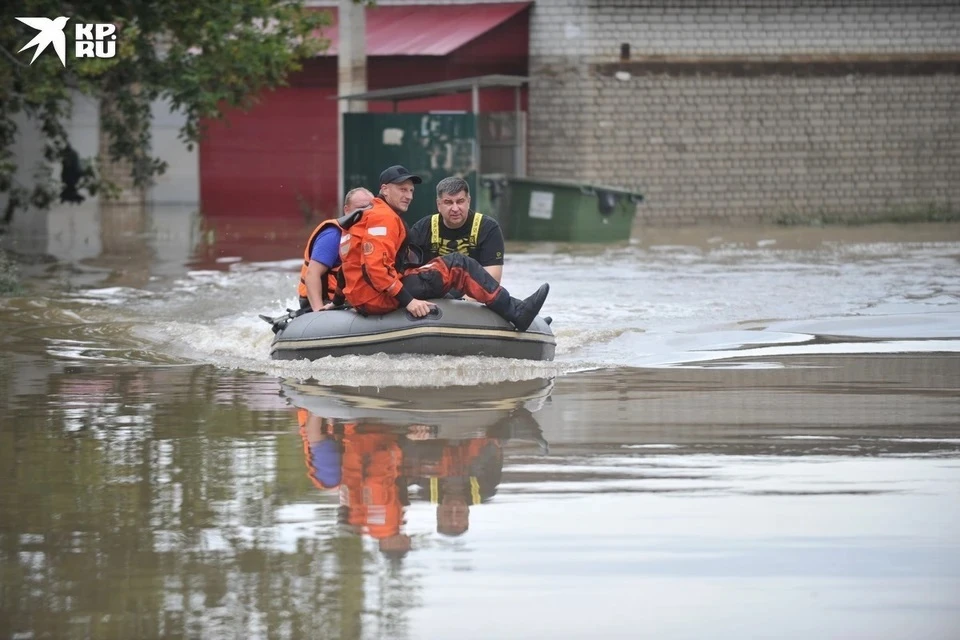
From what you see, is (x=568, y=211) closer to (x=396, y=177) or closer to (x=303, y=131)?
(x=303, y=131)

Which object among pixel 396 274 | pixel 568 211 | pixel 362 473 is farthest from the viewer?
pixel 568 211

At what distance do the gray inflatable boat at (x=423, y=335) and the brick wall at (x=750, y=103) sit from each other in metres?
16.4

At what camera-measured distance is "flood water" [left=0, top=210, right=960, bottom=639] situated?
547cm

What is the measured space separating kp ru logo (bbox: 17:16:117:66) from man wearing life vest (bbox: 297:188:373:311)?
6.88 m

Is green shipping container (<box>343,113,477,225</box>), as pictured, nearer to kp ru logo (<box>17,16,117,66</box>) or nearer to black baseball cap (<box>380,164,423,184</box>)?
kp ru logo (<box>17,16,117,66</box>)

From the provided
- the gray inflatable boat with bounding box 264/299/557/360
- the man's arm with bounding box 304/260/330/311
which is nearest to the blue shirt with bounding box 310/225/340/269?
the man's arm with bounding box 304/260/330/311

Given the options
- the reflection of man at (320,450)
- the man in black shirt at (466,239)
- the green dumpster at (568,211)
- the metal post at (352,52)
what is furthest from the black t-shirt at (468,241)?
the metal post at (352,52)

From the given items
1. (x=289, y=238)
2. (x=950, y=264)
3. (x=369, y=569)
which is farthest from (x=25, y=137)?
(x=369, y=569)

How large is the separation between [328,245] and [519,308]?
1.49m

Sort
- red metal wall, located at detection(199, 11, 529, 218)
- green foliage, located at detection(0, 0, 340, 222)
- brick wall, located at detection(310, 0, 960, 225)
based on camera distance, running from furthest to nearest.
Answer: red metal wall, located at detection(199, 11, 529, 218) < brick wall, located at detection(310, 0, 960, 225) < green foliage, located at detection(0, 0, 340, 222)

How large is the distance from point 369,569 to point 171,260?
16713 mm

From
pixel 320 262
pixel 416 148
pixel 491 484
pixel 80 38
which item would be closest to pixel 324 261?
pixel 320 262

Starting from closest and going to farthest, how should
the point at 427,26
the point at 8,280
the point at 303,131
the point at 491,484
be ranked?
1. the point at 491,484
2. the point at 8,280
3. the point at 427,26
4. the point at 303,131

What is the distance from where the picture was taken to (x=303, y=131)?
30.2 meters
